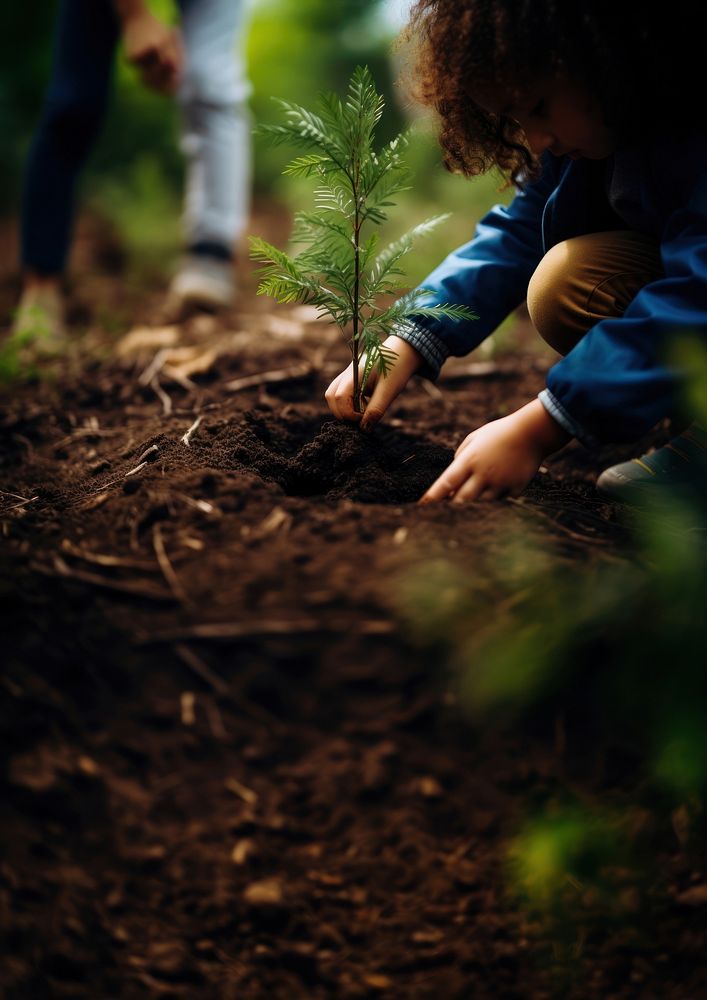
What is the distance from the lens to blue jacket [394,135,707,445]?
1.59 metres

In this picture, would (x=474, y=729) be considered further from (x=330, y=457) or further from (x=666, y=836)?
(x=330, y=457)

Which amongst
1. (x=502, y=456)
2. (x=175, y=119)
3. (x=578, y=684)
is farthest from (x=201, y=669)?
(x=175, y=119)

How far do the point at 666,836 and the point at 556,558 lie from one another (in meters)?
0.54

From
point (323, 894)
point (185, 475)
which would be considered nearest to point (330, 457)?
point (185, 475)

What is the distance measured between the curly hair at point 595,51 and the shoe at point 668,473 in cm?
85

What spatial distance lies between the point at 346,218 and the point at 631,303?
68 centimetres

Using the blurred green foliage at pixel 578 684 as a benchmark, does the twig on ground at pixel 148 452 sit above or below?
above

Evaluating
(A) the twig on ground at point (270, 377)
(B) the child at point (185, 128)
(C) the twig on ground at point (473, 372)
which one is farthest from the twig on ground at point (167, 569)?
(B) the child at point (185, 128)

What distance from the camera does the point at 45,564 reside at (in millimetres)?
1529

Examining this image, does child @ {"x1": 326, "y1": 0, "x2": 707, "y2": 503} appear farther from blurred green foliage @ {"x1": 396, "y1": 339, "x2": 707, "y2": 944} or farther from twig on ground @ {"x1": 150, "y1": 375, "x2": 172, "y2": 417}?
twig on ground @ {"x1": 150, "y1": 375, "x2": 172, "y2": 417}

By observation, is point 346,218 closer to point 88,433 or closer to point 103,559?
point 103,559

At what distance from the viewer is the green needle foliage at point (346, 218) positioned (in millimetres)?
1679

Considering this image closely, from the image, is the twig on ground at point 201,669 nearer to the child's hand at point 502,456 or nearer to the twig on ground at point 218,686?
the twig on ground at point 218,686

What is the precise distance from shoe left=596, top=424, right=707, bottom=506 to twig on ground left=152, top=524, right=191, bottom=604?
121 cm
